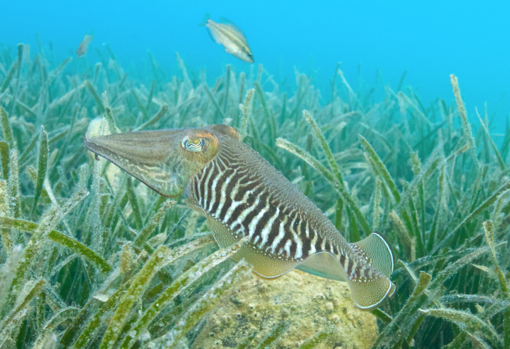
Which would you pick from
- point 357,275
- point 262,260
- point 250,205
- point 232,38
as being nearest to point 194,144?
point 250,205

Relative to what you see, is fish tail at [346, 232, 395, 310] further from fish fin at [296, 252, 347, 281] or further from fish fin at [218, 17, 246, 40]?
fish fin at [218, 17, 246, 40]

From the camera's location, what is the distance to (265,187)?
139 cm

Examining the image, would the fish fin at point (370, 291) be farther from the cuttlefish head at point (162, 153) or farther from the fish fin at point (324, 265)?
the cuttlefish head at point (162, 153)

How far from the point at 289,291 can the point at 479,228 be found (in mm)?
1451

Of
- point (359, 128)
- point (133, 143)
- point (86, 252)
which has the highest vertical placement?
point (359, 128)

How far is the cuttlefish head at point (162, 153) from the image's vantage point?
1.43m

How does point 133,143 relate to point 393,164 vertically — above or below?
below

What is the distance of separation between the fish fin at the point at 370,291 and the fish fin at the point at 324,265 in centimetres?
7

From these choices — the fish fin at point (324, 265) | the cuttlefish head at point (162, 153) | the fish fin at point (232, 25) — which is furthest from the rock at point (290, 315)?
the fish fin at point (232, 25)

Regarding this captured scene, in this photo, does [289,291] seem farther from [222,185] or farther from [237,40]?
[237,40]

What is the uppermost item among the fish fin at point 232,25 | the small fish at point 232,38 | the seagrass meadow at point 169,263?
the fish fin at point 232,25

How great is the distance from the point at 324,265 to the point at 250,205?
14.8 inches

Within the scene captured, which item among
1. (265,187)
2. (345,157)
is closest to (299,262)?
(265,187)

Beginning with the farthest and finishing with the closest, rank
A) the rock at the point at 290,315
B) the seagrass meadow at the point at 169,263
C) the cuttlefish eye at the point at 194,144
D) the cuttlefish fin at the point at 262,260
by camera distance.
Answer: the rock at the point at 290,315, the cuttlefish eye at the point at 194,144, the cuttlefish fin at the point at 262,260, the seagrass meadow at the point at 169,263
